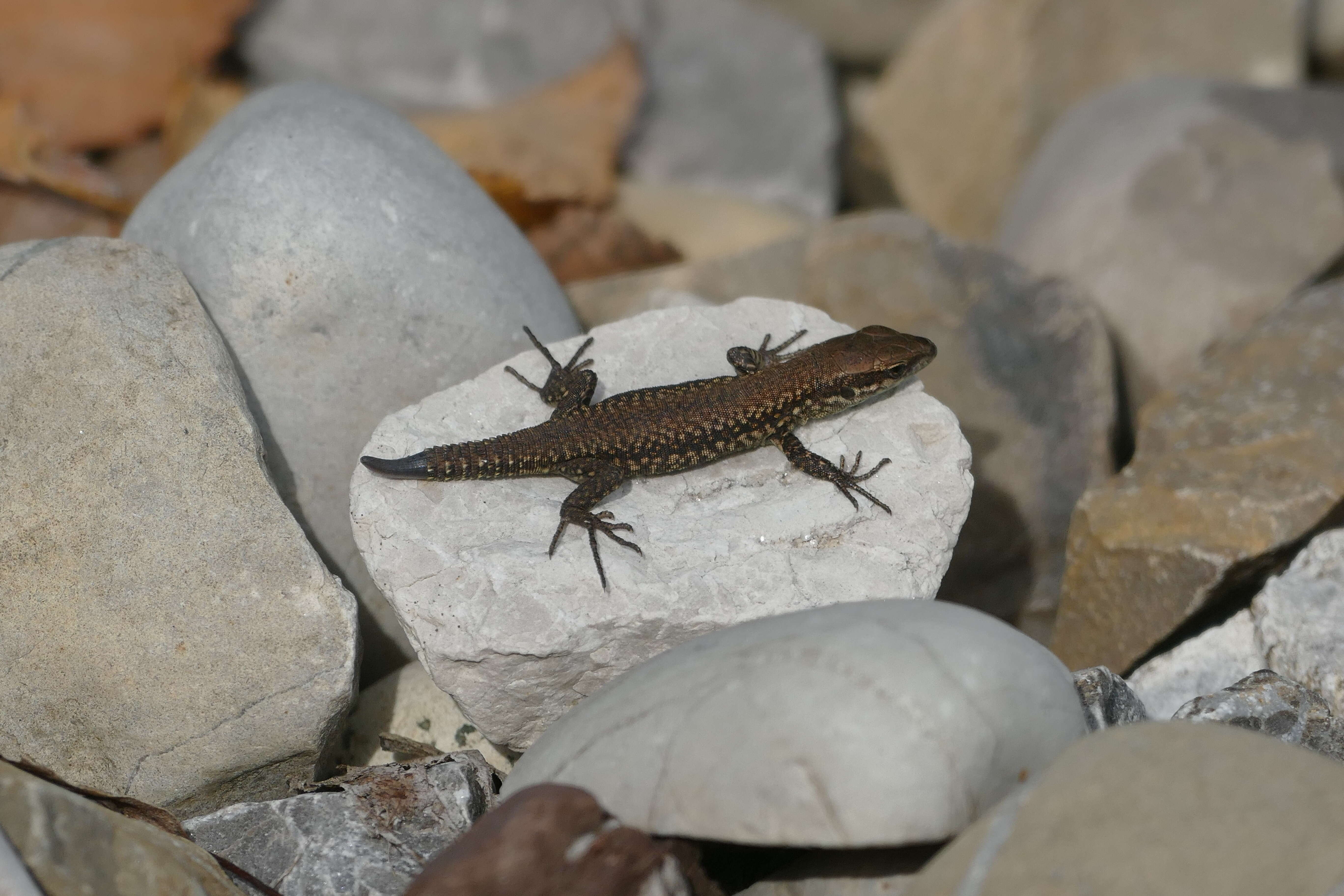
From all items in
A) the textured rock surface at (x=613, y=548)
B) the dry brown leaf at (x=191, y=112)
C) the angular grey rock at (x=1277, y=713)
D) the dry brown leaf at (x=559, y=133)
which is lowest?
the angular grey rock at (x=1277, y=713)

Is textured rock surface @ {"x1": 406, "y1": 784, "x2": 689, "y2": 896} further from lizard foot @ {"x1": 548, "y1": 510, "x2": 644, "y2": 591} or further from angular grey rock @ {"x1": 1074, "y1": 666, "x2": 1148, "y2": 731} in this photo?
angular grey rock @ {"x1": 1074, "y1": 666, "x2": 1148, "y2": 731}

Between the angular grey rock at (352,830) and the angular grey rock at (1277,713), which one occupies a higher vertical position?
the angular grey rock at (352,830)

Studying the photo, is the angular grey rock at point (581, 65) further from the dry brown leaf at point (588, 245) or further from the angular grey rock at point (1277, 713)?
the angular grey rock at point (1277, 713)

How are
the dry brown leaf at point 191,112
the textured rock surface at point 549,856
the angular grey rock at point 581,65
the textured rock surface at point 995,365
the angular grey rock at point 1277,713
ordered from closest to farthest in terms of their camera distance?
the textured rock surface at point 549,856, the angular grey rock at point 1277,713, the textured rock surface at point 995,365, the dry brown leaf at point 191,112, the angular grey rock at point 581,65

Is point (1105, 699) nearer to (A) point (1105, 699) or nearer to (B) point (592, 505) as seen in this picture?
(A) point (1105, 699)

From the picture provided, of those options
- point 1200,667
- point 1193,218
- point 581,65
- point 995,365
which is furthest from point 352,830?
point 581,65

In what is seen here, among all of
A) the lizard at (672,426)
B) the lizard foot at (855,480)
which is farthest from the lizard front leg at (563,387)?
the lizard foot at (855,480)

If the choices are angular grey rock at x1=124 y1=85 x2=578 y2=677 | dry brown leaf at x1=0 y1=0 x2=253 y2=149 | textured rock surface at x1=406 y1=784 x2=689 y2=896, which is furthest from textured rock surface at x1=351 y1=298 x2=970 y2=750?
dry brown leaf at x1=0 y1=0 x2=253 y2=149
